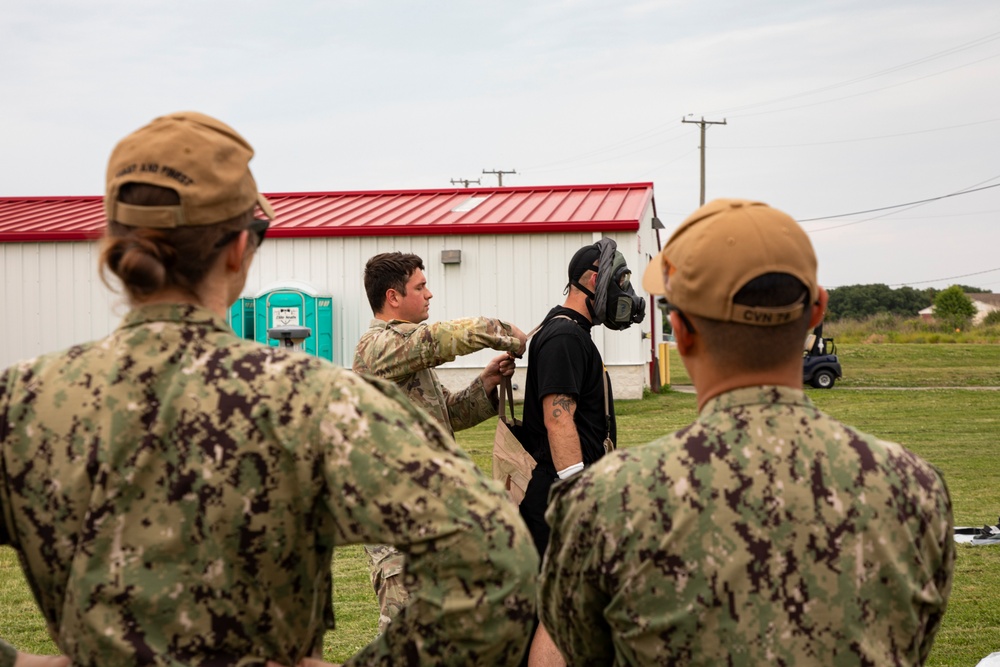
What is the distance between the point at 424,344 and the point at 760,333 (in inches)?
107

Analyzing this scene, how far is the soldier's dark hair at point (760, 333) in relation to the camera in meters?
2.03

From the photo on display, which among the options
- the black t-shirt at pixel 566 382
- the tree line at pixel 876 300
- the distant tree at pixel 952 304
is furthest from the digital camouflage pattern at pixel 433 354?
the tree line at pixel 876 300

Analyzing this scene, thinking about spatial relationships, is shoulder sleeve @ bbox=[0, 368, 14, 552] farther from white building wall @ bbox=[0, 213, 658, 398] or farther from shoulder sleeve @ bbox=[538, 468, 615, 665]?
white building wall @ bbox=[0, 213, 658, 398]

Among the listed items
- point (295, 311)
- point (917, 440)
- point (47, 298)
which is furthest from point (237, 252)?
point (47, 298)

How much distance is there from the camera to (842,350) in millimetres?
37844

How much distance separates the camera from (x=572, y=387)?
4684 millimetres

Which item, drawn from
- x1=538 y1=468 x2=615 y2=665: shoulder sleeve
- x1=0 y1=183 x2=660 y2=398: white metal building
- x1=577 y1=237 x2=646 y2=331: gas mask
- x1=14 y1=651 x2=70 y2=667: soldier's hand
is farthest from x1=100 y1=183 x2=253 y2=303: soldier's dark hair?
x1=0 y1=183 x2=660 y2=398: white metal building

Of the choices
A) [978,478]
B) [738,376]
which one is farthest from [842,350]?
[738,376]

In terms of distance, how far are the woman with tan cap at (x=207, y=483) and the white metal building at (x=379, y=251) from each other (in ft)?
61.4

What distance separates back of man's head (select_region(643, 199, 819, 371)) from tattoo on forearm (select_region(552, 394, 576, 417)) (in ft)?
8.46

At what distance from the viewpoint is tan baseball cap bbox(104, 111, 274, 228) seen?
1.84m

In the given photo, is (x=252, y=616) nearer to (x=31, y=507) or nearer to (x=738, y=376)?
(x=31, y=507)

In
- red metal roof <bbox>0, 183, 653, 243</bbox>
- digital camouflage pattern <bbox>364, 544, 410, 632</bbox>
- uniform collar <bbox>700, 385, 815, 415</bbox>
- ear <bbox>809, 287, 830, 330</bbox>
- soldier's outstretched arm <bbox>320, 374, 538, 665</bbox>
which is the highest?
red metal roof <bbox>0, 183, 653, 243</bbox>

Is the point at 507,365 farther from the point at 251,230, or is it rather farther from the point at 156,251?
the point at 156,251
